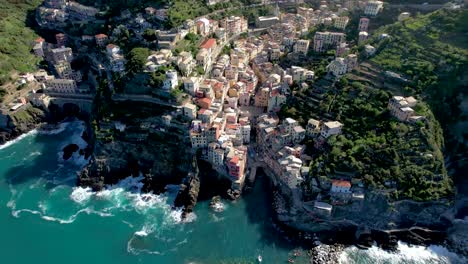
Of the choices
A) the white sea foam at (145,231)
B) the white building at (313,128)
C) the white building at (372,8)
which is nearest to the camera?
the white sea foam at (145,231)

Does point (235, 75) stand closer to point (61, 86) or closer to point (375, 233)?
point (61, 86)

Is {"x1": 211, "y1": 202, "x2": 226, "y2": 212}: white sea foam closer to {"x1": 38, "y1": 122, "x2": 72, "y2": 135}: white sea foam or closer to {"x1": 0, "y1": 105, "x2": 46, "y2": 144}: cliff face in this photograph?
{"x1": 38, "y1": 122, "x2": 72, "y2": 135}: white sea foam

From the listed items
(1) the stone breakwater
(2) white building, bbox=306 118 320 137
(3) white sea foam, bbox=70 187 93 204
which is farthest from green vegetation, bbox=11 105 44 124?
(1) the stone breakwater

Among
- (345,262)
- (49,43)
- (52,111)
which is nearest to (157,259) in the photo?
(345,262)

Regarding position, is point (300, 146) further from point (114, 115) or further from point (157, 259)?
point (114, 115)

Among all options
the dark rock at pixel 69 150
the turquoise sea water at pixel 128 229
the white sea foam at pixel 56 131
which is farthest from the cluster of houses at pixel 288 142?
the white sea foam at pixel 56 131

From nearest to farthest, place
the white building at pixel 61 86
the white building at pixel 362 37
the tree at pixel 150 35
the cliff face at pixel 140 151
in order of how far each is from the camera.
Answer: the cliff face at pixel 140 151 < the tree at pixel 150 35 < the white building at pixel 362 37 < the white building at pixel 61 86

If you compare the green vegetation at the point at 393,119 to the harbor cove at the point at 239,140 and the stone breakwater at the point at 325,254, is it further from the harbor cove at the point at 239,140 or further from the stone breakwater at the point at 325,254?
the stone breakwater at the point at 325,254
